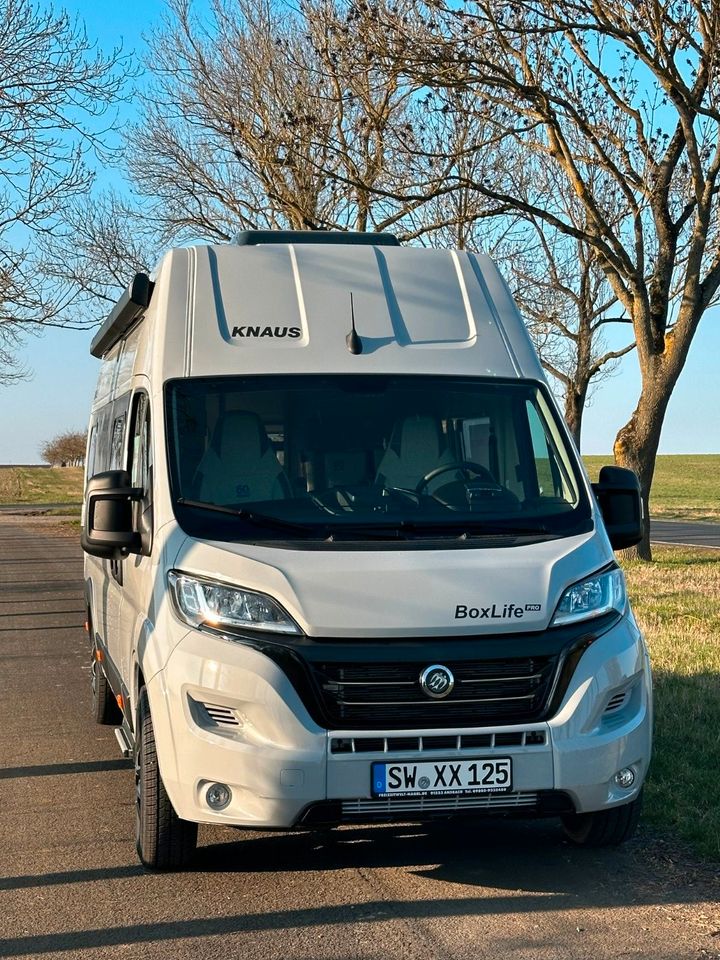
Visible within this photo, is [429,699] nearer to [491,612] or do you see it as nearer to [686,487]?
[491,612]

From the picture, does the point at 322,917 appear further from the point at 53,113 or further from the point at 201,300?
the point at 53,113

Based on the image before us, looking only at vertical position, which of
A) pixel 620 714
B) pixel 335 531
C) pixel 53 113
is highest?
pixel 53 113

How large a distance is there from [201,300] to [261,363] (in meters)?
0.47

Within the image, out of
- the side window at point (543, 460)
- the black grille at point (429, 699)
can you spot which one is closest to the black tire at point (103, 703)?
the side window at point (543, 460)

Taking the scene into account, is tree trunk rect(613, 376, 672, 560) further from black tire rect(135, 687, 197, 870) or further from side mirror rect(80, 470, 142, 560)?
black tire rect(135, 687, 197, 870)

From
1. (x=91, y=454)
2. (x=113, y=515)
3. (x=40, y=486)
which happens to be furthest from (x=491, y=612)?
(x=40, y=486)

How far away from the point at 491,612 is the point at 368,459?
1090mm

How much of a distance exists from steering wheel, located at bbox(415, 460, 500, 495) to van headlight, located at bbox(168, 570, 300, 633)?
107 centimetres

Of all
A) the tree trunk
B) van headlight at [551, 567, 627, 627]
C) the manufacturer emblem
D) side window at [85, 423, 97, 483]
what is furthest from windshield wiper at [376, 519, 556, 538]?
the tree trunk

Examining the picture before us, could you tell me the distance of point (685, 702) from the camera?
7.93 m

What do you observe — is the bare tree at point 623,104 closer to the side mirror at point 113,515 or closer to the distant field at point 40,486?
the side mirror at point 113,515

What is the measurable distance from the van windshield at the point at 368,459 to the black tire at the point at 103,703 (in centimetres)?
293

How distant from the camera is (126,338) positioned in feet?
25.4

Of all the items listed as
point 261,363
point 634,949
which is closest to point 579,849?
point 634,949
